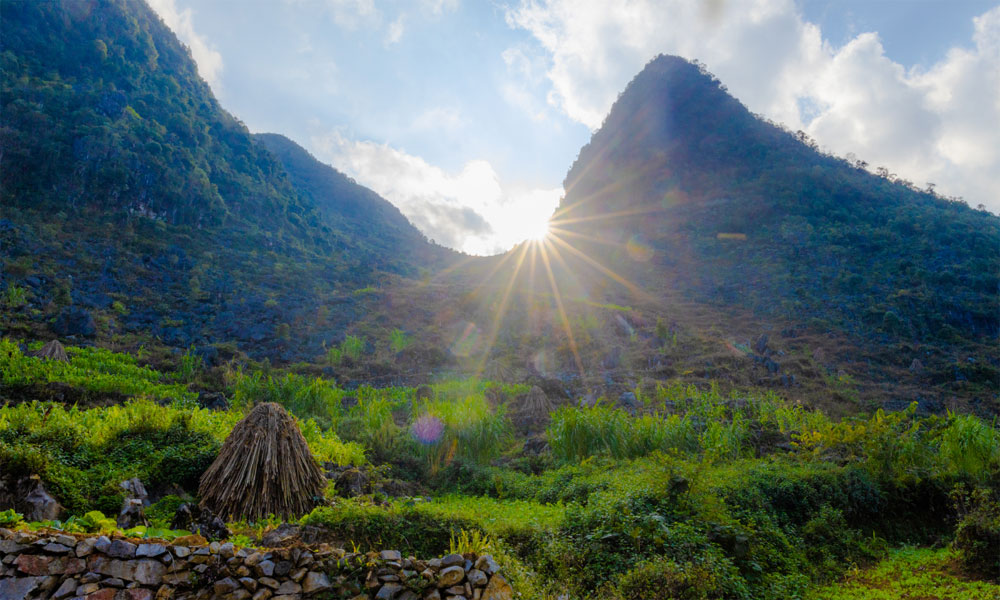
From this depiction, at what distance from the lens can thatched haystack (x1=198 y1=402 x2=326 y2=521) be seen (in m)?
6.66

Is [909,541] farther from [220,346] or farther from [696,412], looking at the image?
[220,346]

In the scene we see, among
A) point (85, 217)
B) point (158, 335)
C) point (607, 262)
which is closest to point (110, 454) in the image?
point (158, 335)

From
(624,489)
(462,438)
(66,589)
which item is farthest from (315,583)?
(462,438)

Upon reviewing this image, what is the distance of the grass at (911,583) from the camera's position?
554 centimetres

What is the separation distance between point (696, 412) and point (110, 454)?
12.5 meters

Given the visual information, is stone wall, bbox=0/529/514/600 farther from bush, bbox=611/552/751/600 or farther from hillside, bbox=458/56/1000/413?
hillside, bbox=458/56/1000/413

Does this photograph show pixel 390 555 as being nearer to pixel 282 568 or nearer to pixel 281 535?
pixel 282 568

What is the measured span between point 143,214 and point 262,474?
121 feet

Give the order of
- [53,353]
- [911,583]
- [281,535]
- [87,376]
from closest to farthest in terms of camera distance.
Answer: [281,535] < [911,583] < [87,376] < [53,353]

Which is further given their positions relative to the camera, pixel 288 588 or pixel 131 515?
pixel 131 515

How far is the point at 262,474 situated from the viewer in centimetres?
687

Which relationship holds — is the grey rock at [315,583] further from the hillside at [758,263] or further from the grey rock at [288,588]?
the hillside at [758,263]

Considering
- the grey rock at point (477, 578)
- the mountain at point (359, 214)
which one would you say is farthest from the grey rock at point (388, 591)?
the mountain at point (359, 214)

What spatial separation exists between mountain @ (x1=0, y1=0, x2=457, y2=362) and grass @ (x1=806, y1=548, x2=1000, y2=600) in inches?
829
